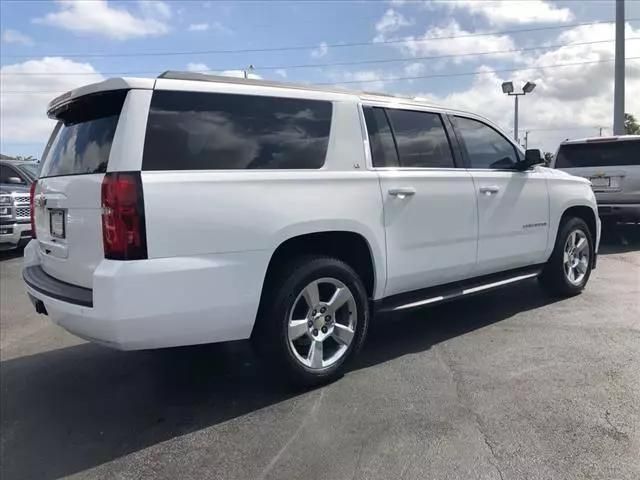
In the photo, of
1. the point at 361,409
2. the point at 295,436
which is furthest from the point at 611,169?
the point at 295,436

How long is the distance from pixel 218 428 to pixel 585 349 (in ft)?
9.46

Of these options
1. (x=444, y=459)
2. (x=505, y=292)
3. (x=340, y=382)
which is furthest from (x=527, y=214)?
(x=444, y=459)

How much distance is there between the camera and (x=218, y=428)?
331cm

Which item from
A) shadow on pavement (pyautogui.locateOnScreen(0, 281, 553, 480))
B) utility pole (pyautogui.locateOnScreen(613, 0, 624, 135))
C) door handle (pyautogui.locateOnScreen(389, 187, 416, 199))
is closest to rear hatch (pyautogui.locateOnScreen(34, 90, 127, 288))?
shadow on pavement (pyautogui.locateOnScreen(0, 281, 553, 480))

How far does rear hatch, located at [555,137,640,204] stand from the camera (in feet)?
30.1

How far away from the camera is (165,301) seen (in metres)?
3.07

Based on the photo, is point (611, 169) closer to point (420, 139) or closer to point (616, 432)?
point (420, 139)

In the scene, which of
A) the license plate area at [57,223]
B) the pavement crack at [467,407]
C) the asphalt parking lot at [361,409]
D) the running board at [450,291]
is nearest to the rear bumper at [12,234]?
the asphalt parking lot at [361,409]

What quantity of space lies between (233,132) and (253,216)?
53 cm

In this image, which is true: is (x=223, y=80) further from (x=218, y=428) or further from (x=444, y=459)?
(x=444, y=459)

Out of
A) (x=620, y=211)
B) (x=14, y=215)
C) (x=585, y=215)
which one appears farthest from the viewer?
(x=14, y=215)

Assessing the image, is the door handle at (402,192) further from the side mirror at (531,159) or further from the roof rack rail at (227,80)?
the side mirror at (531,159)

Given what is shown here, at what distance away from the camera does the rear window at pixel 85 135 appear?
10.6 ft

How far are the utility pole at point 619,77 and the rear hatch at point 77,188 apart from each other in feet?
65.6
